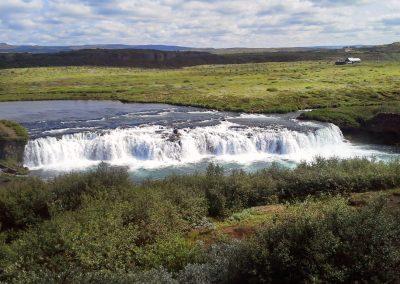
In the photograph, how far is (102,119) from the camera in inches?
1949

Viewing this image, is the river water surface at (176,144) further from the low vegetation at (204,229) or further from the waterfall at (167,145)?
the low vegetation at (204,229)

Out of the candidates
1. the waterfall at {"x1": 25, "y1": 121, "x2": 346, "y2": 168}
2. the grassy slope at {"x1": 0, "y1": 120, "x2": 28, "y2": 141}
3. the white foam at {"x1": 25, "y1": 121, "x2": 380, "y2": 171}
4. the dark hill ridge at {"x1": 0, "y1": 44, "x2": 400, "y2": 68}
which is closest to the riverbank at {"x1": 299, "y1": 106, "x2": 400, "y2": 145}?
the white foam at {"x1": 25, "y1": 121, "x2": 380, "y2": 171}

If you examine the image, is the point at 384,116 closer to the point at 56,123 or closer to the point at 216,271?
the point at 56,123

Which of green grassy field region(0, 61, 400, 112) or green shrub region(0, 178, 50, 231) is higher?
green shrub region(0, 178, 50, 231)

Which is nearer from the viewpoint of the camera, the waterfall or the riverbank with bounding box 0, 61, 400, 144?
→ the waterfall

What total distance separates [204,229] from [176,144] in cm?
2362

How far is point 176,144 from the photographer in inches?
1549

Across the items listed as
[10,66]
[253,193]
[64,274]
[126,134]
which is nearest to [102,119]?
[126,134]

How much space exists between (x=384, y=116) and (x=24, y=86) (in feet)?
208

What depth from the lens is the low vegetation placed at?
31.3 feet

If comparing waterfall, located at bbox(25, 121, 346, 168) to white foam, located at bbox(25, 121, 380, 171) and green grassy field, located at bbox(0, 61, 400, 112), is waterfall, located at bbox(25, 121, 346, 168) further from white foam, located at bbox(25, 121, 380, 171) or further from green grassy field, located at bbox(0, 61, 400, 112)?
green grassy field, located at bbox(0, 61, 400, 112)

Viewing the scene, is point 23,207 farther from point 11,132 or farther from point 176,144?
point 11,132

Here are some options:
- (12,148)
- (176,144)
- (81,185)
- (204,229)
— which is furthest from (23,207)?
(176,144)

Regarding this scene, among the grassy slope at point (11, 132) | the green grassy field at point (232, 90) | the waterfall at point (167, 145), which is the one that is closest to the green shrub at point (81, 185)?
the waterfall at point (167, 145)
